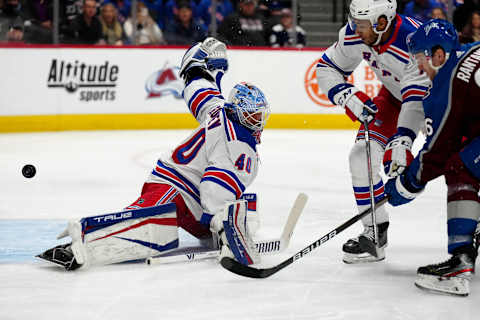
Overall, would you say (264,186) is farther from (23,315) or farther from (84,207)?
(23,315)

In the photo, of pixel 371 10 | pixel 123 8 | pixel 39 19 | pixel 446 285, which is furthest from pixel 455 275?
pixel 123 8

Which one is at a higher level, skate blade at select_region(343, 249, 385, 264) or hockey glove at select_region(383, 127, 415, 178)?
hockey glove at select_region(383, 127, 415, 178)

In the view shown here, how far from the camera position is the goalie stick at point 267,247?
3.27 metres

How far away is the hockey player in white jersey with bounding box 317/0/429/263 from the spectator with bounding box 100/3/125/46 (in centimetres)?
550

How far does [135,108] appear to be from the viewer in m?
8.77

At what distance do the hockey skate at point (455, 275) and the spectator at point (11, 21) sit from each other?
20.4 ft

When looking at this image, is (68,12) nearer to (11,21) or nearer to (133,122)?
(11,21)

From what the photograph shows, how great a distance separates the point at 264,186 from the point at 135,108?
147 inches

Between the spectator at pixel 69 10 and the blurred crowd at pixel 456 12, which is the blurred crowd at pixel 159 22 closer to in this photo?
the spectator at pixel 69 10

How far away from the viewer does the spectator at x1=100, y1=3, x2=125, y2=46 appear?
28.6ft

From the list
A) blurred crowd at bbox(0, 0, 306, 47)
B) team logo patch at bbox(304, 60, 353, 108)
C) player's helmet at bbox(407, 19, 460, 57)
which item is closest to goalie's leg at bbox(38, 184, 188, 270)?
player's helmet at bbox(407, 19, 460, 57)

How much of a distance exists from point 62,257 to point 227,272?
64cm

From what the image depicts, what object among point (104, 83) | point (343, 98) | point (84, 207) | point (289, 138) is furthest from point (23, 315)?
point (104, 83)

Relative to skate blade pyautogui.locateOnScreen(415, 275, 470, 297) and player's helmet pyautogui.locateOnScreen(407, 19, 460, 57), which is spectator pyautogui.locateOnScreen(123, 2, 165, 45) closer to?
player's helmet pyautogui.locateOnScreen(407, 19, 460, 57)
